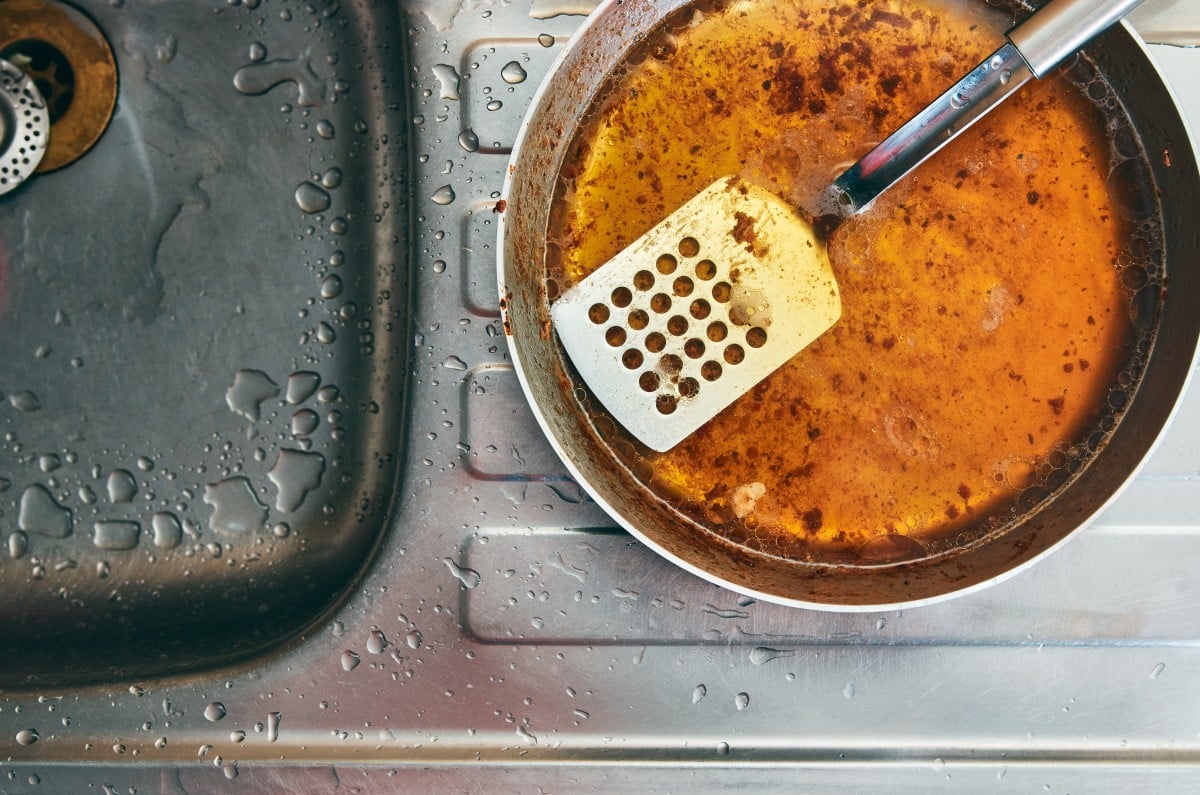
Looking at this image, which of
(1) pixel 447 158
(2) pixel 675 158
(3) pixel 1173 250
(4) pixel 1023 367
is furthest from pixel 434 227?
(3) pixel 1173 250

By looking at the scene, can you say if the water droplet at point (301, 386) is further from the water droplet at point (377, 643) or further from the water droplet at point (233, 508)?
the water droplet at point (377, 643)

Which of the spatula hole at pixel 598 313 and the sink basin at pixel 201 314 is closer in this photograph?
the spatula hole at pixel 598 313

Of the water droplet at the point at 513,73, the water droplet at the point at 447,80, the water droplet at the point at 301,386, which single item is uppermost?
the water droplet at the point at 513,73

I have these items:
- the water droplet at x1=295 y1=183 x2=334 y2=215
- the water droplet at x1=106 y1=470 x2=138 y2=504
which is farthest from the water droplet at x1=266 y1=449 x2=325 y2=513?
the water droplet at x1=295 y1=183 x2=334 y2=215

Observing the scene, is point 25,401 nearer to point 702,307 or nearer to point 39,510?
point 39,510

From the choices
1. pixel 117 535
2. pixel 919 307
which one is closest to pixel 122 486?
pixel 117 535

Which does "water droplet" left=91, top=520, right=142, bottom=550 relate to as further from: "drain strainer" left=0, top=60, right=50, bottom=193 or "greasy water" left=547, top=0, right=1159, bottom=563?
"greasy water" left=547, top=0, right=1159, bottom=563

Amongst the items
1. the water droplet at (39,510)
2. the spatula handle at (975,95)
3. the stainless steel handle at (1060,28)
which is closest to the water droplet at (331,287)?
the water droplet at (39,510)

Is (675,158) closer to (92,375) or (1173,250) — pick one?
(1173,250)
